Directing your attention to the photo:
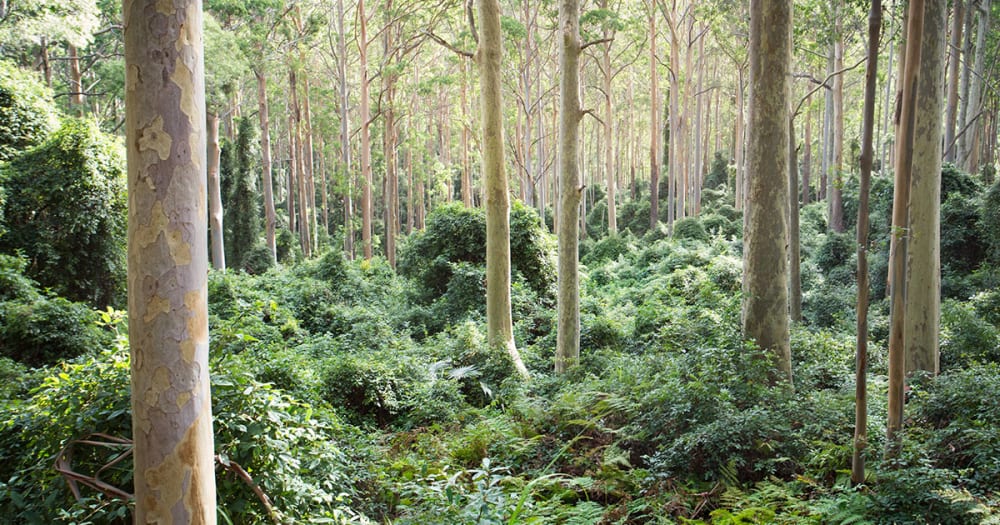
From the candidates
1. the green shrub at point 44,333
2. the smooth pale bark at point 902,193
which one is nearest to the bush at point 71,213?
the green shrub at point 44,333

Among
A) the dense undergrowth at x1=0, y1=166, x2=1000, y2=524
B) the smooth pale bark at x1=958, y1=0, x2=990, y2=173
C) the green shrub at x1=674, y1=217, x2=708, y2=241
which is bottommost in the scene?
the dense undergrowth at x1=0, y1=166, x2=1000, y2=524

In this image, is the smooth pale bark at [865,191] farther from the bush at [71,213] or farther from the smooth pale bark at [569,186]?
the bush at [71,213]

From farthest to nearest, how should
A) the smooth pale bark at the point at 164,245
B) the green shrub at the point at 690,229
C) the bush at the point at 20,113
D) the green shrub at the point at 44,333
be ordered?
1. the green shrub at the point at 690,229
2. the bush at the point at 20,113
3. the green shrub at the point at 44,333
4. the smooth pale bark at the point at 164,245

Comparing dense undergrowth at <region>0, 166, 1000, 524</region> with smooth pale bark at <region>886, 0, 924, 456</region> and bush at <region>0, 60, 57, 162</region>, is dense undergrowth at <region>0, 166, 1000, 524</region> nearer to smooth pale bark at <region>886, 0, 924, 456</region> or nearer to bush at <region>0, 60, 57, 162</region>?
smooth pale bark at <region>886, 0, 924, 456</region>

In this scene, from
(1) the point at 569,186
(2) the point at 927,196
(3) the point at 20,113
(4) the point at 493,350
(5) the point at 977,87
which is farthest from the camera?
(5) the point at 977,87

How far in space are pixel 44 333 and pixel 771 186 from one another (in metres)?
9.09

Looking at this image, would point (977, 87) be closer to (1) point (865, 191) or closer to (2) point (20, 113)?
(1) point (865, 191)

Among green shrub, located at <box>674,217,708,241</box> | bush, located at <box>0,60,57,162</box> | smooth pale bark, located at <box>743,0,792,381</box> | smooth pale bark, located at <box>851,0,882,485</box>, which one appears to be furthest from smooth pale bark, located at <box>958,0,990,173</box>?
bush, located at <box>0,60,57,162</box>

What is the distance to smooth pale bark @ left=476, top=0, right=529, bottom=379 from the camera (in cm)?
918

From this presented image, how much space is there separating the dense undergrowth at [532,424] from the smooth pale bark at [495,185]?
1.55 ft

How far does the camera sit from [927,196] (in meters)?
6.87

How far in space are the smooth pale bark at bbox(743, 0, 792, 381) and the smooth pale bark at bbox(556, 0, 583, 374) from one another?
2.53m

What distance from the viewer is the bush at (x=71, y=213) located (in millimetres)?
10359

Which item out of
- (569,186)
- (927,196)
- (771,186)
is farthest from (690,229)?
(771,186)
